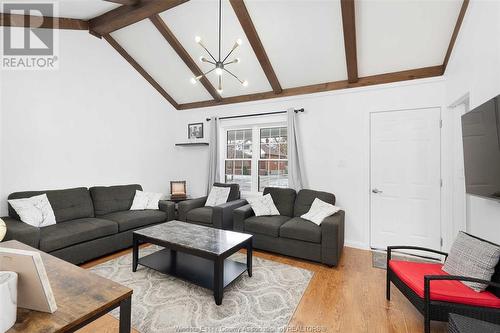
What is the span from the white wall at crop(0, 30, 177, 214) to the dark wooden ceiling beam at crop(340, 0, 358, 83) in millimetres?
3847

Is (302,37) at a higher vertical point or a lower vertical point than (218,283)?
higher

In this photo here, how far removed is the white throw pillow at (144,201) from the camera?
409 centimetres

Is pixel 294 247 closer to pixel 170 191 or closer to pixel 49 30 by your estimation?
pixel 170 191

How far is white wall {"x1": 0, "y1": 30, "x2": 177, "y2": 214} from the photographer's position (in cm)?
318

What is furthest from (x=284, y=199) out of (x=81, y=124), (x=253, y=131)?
(x=81, y=124)

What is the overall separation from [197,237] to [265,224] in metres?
1.10

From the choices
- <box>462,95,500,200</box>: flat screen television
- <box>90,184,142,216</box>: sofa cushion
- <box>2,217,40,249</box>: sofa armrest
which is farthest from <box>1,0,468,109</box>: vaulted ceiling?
<box>2,217,40,249</box>: sofa armrest

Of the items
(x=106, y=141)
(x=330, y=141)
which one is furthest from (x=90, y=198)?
(x=330, y=141)

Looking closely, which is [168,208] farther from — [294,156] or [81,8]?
[81,8]

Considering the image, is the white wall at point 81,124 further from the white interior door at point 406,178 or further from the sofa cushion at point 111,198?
the white interior door at point 406,178

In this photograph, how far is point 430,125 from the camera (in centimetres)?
323

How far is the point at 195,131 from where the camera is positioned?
17.5 ft

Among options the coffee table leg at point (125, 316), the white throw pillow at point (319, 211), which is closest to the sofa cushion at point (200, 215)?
the white throw pillow at point (319, 211)

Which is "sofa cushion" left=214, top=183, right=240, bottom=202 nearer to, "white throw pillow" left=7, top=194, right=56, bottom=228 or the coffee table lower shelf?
the coffee table lower shelf
